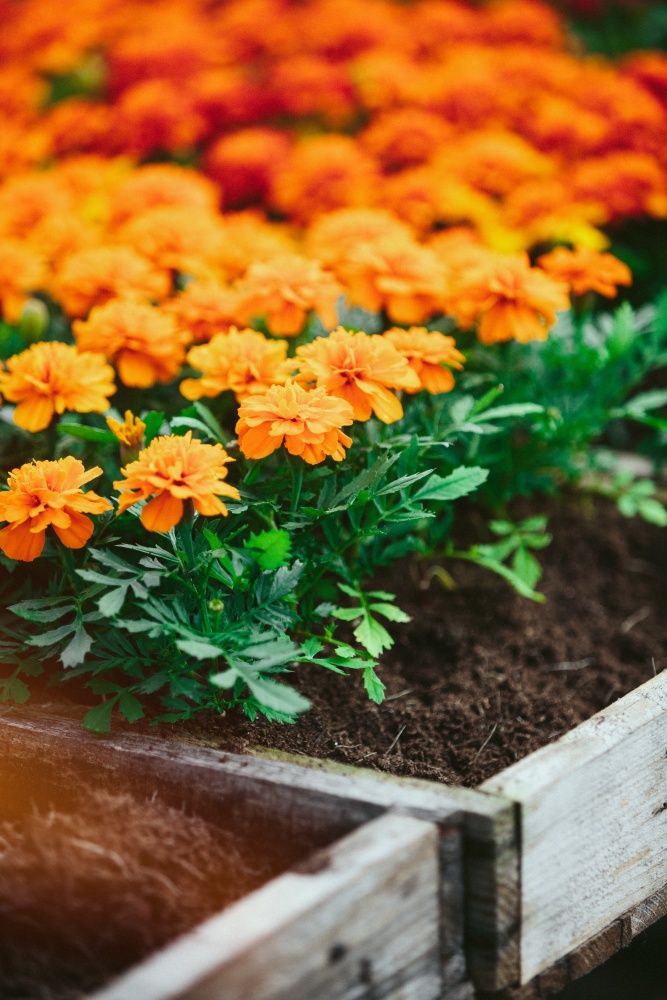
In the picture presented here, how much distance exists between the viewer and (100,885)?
3.30 ft

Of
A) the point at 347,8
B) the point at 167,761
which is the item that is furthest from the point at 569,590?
the point at 347,8

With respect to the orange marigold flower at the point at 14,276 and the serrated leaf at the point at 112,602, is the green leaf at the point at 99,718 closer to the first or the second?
the serrated leaf at the point at 112,602

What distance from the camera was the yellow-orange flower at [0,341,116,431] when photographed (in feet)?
4.29

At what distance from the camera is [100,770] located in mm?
1194

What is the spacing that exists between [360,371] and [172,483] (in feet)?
1.05

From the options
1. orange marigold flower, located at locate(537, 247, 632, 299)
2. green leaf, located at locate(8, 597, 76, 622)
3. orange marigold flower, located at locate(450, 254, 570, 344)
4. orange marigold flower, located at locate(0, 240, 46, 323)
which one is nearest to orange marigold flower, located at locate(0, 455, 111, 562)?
green leaf, located at locate(8, 597, 76, 622)

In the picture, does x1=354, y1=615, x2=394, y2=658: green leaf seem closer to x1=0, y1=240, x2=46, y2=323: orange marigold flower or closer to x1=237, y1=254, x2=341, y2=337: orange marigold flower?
x1=237, y1=254, x2=341, y2=337: orange marigold flower


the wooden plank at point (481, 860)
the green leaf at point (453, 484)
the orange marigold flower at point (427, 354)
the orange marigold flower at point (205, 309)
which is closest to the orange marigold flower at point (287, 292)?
the orange marigold flower at point (205, 309)

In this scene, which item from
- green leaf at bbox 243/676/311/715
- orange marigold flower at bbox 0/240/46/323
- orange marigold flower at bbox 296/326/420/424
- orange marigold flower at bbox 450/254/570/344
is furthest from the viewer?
orange marigold flower at bbox 0/240/46/323

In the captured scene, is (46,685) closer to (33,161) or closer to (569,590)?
(569,590)

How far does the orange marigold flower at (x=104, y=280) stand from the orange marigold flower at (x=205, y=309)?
0.11 meters

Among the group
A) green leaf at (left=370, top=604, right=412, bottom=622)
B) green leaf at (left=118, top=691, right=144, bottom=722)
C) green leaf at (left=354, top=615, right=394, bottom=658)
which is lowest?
green leaf at (left=118, top=691, right=144, bottom=722)

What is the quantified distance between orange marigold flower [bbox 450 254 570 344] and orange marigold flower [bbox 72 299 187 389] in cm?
50

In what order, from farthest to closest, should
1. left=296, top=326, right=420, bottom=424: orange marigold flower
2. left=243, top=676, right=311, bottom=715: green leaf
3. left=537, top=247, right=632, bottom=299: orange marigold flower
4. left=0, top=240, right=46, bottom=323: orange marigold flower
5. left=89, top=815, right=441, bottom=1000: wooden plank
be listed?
left=0, top=240, right=46, bottom=323: orange marigold flower, left=537, top=247, right=632, bottom=299: orange marigold flower, left=296, top=326, right=420, bottom=424: orange marigold flower, left=243, top=676, right=311, bottom=715: green leaf, left=89, top=815, right=441, bottom=1000: wooden plank
